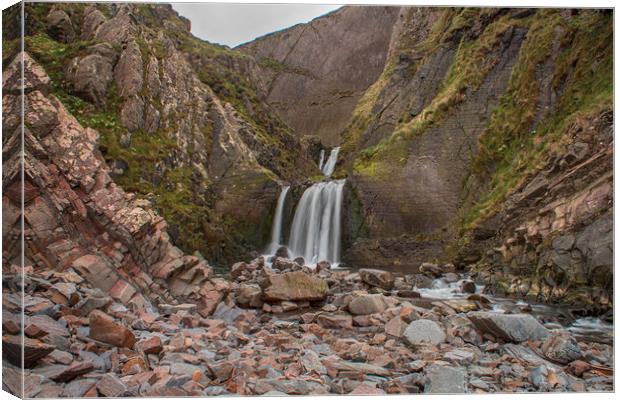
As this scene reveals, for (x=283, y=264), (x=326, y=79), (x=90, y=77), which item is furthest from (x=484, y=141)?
(x=90, y=77)

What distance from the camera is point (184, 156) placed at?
42.0 ft

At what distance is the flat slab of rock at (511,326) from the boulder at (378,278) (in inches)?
124

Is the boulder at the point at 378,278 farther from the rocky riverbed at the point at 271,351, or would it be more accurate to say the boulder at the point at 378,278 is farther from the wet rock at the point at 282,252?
the rocky riverbed at the point at 271,351

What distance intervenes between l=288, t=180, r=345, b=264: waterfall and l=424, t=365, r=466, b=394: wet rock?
213 inches

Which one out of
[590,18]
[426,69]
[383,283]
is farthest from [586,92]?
[426,69]

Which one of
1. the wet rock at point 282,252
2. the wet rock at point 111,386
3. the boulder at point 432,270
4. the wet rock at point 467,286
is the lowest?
the wet rock at point 111,386

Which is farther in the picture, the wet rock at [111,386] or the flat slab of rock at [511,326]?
the flat slab of rock at [511,326]

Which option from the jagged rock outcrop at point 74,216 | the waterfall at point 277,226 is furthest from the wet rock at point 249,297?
the waterfall at point 277,226

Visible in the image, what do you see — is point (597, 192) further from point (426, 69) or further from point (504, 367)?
point (426, 69)

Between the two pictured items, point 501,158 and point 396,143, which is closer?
point 501,158

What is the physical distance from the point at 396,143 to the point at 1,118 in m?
15.1

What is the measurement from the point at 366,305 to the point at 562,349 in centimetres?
293

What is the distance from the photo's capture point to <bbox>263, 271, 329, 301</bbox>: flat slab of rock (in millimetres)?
7648

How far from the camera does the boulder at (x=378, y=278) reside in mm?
8562
